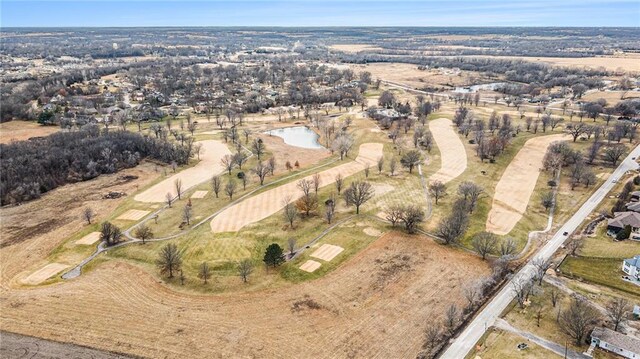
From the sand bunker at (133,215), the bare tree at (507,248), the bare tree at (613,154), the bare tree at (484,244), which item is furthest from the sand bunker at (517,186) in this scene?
the sand bunker at (133,215)

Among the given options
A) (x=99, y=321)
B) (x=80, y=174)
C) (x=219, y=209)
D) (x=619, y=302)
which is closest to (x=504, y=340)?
(x=619, y=302)

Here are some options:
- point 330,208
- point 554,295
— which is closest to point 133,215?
point 330,208

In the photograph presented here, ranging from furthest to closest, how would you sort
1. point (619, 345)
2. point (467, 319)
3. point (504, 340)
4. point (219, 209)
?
point (219, 209)
point (467, 319)
point (504, 340)
point (619, 345)

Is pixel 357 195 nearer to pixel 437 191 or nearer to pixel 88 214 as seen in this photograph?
pixel 437 191

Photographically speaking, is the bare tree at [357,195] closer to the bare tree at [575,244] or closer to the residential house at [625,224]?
the bare tree at [575,244]

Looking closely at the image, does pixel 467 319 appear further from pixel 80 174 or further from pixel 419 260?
pixel 80 174

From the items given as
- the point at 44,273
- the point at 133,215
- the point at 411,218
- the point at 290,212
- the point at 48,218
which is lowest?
the point at 44,273
